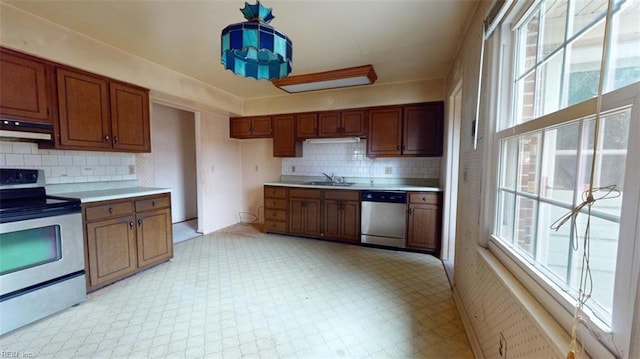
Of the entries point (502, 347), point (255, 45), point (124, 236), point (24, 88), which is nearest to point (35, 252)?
point (124, 236)

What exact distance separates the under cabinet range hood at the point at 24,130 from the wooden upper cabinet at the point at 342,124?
10.2 feet

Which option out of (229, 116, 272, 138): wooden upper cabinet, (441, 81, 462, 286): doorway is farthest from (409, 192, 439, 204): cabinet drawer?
(229, 116, 272, 138): wooden upper cabinet

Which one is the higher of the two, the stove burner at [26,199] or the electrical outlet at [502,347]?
the stove burner at [26,199]

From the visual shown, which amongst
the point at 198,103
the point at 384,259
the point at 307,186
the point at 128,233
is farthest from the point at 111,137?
the point at 384,259

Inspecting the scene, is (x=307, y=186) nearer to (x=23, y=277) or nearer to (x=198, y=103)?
(x=198, y=103)

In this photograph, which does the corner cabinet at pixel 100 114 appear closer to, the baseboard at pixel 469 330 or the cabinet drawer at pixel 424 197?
the cabinet drawer at pixel 424 197

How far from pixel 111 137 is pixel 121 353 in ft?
Answer: 7.12

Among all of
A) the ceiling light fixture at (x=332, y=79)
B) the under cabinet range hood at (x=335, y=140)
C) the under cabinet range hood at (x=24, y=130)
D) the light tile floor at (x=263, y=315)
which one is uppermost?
the ceiling light fixture at (x=332, y=79)

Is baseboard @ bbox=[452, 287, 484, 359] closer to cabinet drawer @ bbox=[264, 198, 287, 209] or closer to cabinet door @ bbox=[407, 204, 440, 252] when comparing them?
cabinet door @ bbox=[407, 204, 440, 252]

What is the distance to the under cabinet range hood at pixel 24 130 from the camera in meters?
2.00

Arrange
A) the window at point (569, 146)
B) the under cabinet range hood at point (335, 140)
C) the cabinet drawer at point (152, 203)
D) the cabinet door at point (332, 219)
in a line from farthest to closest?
the under cabinet range hood at point (335, 140) → the cabinet door at point (332, 219) → the cabinet drawer at point (152, 203) → the window at point (569, 146)

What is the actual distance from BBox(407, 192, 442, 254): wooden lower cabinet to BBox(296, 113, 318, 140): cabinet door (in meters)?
1.85

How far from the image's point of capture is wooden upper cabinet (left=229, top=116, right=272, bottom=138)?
15.1 ft

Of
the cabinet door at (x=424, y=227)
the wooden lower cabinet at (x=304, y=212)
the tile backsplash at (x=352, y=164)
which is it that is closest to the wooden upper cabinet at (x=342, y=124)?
the tile backsplash at (x=352, y=164)
